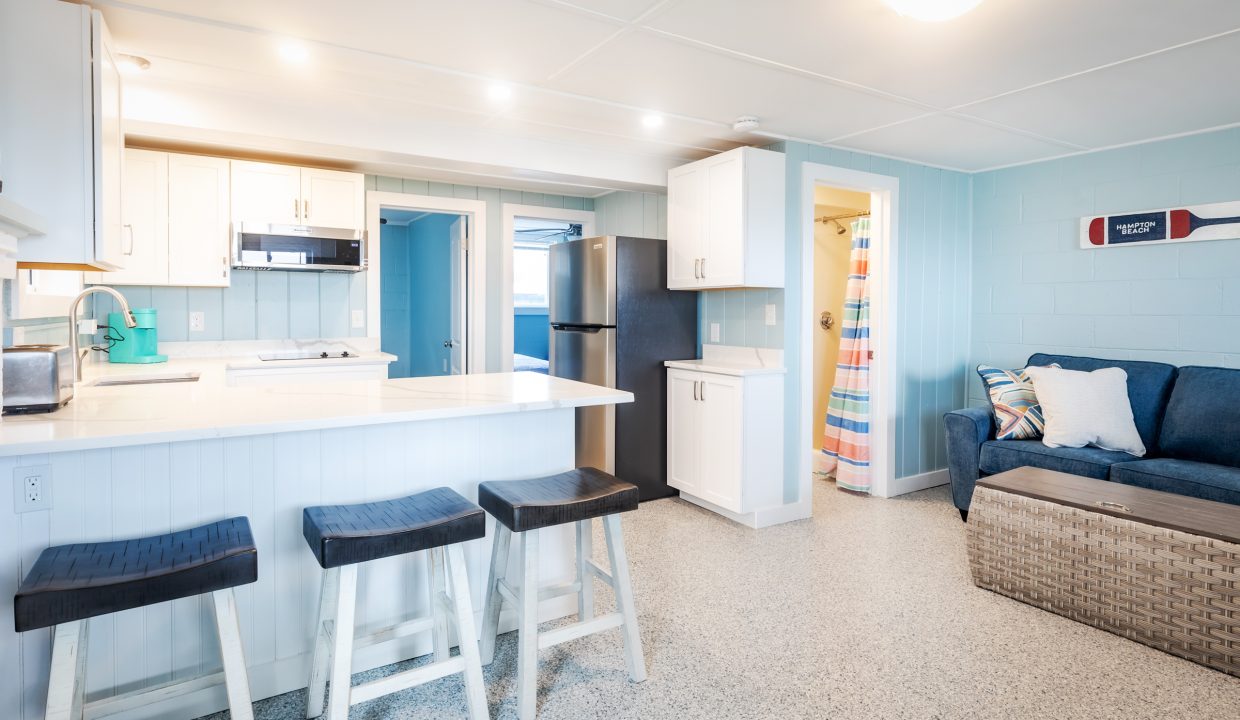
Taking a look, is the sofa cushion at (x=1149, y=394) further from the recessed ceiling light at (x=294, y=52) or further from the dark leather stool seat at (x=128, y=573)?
the recessed ceiling light at (x=294, y=52)

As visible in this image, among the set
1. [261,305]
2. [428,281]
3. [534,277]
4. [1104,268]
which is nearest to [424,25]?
[261,305]

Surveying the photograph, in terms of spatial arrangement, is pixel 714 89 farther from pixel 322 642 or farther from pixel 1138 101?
pixel 322 642

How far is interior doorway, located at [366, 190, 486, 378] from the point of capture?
4469 mm

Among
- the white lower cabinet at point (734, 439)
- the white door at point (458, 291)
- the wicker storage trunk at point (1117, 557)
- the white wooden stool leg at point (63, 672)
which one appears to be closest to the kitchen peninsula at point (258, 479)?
the white wooden stool leg at point (63, 672)

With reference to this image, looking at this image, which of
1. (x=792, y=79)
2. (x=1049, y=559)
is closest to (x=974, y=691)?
(x=1049, y=559)

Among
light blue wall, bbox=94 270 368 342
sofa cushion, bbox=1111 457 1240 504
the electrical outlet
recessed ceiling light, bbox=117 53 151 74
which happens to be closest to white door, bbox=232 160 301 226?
light blue wall, bbox=94 270 368 342

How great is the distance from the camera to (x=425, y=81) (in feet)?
9.36

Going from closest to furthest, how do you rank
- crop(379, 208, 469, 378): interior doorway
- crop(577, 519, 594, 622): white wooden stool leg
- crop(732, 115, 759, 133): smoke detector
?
1. crop(577, 519, 594, 622): white wooden stool leg
2. crop(732, 115, 759, 133): smoke detector
3. crop(379, 208, 469, 378): interior doorway

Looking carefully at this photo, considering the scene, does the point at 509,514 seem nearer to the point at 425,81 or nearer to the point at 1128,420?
the point at 425,81

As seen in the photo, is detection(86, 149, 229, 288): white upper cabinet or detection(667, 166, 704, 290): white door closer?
detection(86, 149, 229, 288): white upper cabinet

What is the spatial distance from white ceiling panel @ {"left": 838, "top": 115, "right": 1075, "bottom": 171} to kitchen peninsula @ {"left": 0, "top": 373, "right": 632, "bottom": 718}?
2295mm

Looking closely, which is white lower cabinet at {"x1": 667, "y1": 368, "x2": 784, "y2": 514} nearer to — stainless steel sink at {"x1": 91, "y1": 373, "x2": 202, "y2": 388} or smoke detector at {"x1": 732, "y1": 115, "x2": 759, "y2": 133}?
smoke detector at {"x1": 732, "y1": 115, "x2": 759, "y2": 133}

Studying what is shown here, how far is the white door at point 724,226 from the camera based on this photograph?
11.7 feet

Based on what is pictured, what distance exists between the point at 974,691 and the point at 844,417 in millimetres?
2519
